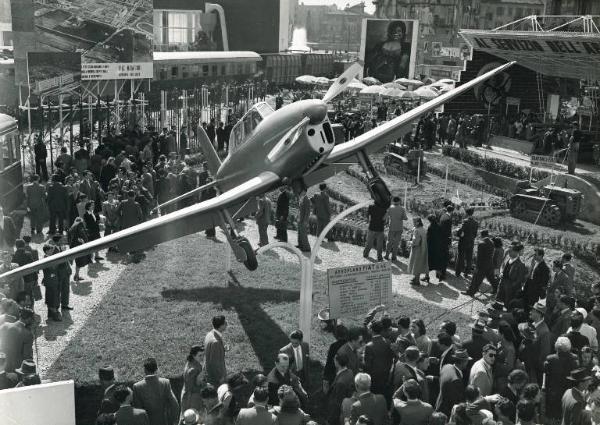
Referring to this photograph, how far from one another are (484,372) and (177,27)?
75.6m

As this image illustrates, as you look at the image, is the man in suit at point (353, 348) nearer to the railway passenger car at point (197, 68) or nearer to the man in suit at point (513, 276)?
the man in suit at point (513, 276)

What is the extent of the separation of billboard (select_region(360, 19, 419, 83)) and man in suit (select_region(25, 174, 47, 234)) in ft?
141

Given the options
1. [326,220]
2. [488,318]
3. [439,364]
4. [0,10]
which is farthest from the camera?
[0,10]

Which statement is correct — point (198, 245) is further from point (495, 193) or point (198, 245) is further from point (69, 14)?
point (69, 14)

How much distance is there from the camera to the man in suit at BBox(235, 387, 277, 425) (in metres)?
7.12

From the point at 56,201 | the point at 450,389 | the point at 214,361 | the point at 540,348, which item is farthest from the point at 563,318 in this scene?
the point at 56,201

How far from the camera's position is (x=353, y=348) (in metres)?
9.23

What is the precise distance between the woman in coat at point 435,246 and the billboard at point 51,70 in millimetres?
15874

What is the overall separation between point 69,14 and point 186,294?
1928cm

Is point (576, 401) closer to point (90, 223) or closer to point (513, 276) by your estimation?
point (513, 276)

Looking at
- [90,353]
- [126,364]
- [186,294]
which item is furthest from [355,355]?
[186,294]

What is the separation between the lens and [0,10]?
50969 millimetres

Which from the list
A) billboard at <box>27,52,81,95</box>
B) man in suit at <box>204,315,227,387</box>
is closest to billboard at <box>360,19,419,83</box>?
billboard at <box>27,52,81,95</box>

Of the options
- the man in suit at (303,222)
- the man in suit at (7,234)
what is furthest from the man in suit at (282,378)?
the man in suit at (7,234)
